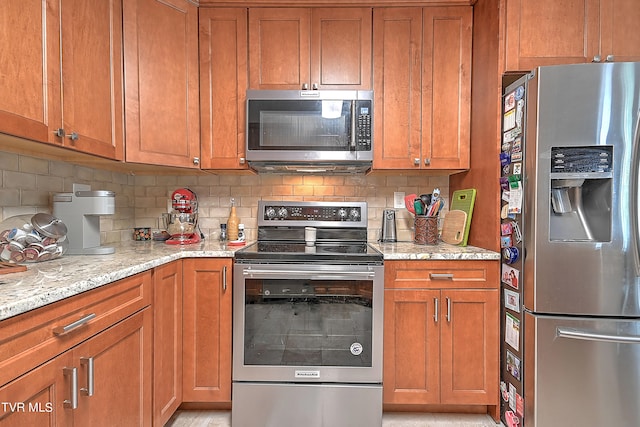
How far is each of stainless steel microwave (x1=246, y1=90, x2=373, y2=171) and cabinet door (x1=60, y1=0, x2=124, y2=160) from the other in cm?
68

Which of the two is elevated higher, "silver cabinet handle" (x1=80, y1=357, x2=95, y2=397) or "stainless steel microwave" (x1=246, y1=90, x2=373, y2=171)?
"stainless steel microwave" (x1=246, y1=90, x2=373, y2=171)

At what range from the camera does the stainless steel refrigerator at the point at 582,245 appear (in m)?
1.37

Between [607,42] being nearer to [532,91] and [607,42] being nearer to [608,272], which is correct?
[532,91]

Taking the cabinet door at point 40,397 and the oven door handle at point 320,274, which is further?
the oven door handle at point 320,274

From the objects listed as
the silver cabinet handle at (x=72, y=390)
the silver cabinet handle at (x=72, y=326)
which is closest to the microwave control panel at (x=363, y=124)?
the silver cabinet handle at (x=72, y=326)

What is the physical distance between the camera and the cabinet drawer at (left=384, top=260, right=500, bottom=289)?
1.69m

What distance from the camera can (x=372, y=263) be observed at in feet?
5.39

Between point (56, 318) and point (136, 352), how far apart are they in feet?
1.62

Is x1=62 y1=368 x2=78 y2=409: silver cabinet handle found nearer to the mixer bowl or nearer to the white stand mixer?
the white stand mixer

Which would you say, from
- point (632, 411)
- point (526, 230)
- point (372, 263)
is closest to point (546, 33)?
point (526, 230)

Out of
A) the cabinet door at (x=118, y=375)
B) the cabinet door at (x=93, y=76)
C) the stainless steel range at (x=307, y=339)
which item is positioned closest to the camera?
the cabinet door at (x=118, y=375)

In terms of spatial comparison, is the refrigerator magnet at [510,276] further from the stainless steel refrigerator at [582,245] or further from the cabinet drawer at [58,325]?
the cabinet drawer at [58,325]

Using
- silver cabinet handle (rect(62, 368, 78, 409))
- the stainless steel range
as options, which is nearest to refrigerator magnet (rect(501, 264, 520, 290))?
the stainless steel range

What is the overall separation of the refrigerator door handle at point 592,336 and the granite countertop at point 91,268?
0.42 meters
